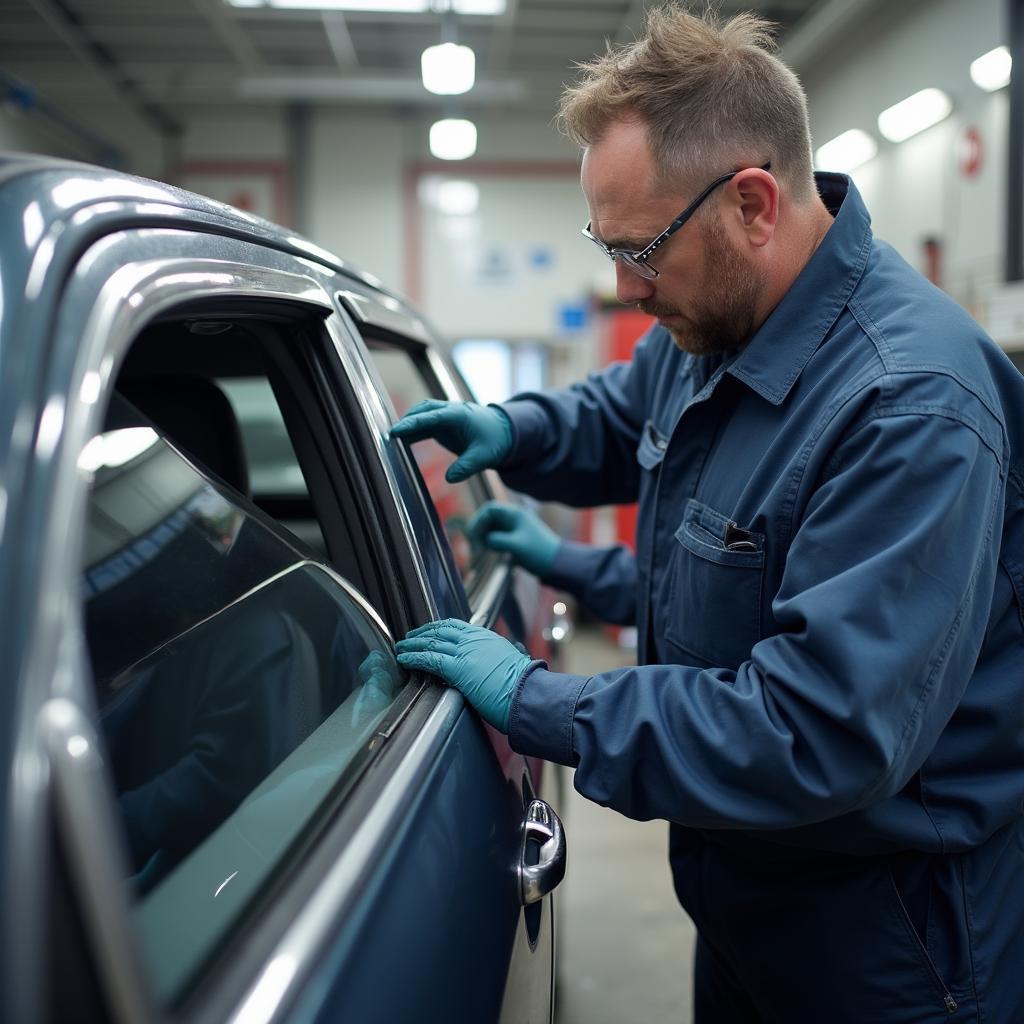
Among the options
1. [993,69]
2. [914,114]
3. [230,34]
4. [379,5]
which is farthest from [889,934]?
[230,34]

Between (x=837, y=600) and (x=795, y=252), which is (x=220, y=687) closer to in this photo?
(x=837, y=600)

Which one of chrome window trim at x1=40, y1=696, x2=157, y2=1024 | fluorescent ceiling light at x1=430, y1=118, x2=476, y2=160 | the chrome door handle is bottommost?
the chrome door handle

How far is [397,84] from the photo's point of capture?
7.55 metres

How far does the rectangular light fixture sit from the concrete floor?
540 centimetres

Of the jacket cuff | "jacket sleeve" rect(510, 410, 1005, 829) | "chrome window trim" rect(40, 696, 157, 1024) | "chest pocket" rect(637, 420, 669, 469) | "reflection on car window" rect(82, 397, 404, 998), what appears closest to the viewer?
"chrome window trim" rect(40, 696, 157, 1024)

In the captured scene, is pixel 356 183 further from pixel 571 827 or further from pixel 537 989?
pixel 537 989

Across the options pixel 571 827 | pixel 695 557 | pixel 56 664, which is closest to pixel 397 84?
pixel 571 827

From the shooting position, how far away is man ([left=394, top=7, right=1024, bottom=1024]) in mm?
921

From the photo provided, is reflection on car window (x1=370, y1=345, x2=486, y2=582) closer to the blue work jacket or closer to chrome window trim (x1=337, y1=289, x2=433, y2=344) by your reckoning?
chrome window trim (x1=337, y1=289, x2=433, y2=344)

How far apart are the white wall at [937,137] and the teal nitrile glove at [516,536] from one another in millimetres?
3740

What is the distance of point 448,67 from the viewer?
5.69 meters

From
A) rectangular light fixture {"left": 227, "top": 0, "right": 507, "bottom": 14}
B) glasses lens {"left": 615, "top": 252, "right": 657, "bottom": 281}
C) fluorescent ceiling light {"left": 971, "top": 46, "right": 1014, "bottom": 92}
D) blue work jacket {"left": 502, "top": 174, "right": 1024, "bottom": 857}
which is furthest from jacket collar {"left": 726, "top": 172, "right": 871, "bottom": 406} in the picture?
rectangular light fixture {"left": 227, "top": 0, "right": 507, "bottom": 14}

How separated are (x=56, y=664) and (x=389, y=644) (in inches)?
24.9

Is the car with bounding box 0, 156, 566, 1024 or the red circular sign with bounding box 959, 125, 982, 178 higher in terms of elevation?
the red circular sign with bounding box 959, 125, 982, 178
